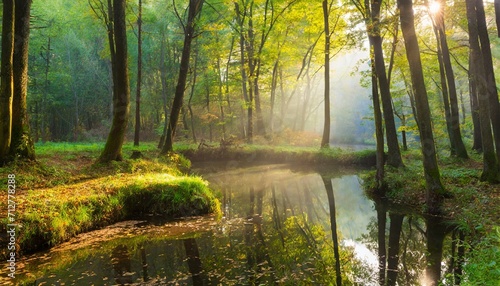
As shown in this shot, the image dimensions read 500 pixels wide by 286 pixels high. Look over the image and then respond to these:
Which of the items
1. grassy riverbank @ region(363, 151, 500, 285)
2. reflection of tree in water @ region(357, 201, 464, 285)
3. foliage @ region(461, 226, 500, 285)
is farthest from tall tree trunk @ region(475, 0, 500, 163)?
foliage @ region(461, 226, 500, 285)

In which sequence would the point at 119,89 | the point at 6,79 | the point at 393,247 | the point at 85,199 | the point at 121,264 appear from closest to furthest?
the point at 121,264, the point at 393,247, the point at 85,199, the point at 6,79, the point at 119,89

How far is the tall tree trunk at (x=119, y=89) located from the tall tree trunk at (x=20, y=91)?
8.84ft

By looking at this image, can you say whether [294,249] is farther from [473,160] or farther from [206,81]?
[206,81]

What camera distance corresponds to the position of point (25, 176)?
28.7 feet

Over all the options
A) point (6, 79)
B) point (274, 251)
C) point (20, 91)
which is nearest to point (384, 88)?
point (274, 251)

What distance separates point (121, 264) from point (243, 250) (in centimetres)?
232

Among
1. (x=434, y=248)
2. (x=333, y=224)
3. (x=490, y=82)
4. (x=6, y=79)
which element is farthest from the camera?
(x=490, y=82)

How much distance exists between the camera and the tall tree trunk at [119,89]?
11.8m

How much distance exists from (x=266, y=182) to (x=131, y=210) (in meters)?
7.71

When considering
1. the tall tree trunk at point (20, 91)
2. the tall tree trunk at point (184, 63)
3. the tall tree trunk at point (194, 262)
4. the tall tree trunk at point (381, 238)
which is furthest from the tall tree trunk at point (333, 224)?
the tall tree trunk at point (20, 91)

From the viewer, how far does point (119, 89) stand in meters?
12.1

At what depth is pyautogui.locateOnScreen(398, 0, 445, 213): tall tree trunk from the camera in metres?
9.30

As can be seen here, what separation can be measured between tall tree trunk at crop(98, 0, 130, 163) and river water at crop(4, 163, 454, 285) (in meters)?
4.38

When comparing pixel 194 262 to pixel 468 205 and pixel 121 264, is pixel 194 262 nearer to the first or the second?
pixel 121 264
